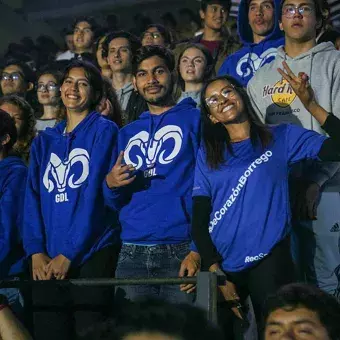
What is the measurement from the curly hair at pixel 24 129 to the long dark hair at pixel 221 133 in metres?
1.58

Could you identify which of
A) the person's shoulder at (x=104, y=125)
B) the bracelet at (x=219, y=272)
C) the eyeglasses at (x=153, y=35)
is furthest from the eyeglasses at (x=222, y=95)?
the eyeglasses at (x=153, y=35)

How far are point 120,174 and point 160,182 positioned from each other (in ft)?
0.95

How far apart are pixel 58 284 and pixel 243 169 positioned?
44.8 inches

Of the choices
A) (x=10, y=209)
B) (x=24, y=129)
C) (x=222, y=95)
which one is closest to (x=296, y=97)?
(x=222, y=95)

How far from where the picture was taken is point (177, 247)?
4.70 m

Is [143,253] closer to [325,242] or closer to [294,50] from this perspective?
[325,242]

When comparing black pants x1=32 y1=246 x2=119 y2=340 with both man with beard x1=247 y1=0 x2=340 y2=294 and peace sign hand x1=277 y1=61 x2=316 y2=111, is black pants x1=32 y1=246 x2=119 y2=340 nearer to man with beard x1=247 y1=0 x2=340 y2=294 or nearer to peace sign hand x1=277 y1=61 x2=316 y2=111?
man with beard x1=247 y1=0 x2=340 y2=294

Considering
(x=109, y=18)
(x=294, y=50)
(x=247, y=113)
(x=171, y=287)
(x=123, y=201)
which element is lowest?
(x=171, y=287)

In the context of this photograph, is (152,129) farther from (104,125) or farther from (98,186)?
(98,186)

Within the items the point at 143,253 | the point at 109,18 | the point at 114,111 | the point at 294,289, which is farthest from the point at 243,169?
the point at 109,18

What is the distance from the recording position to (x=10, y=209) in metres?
5.14

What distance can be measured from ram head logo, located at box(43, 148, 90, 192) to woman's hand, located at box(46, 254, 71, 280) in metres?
0.43

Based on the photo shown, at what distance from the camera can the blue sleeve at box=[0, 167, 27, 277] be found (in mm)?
5030

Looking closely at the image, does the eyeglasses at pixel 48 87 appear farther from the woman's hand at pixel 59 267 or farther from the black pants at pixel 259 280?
the black pants at pixel 259 280
